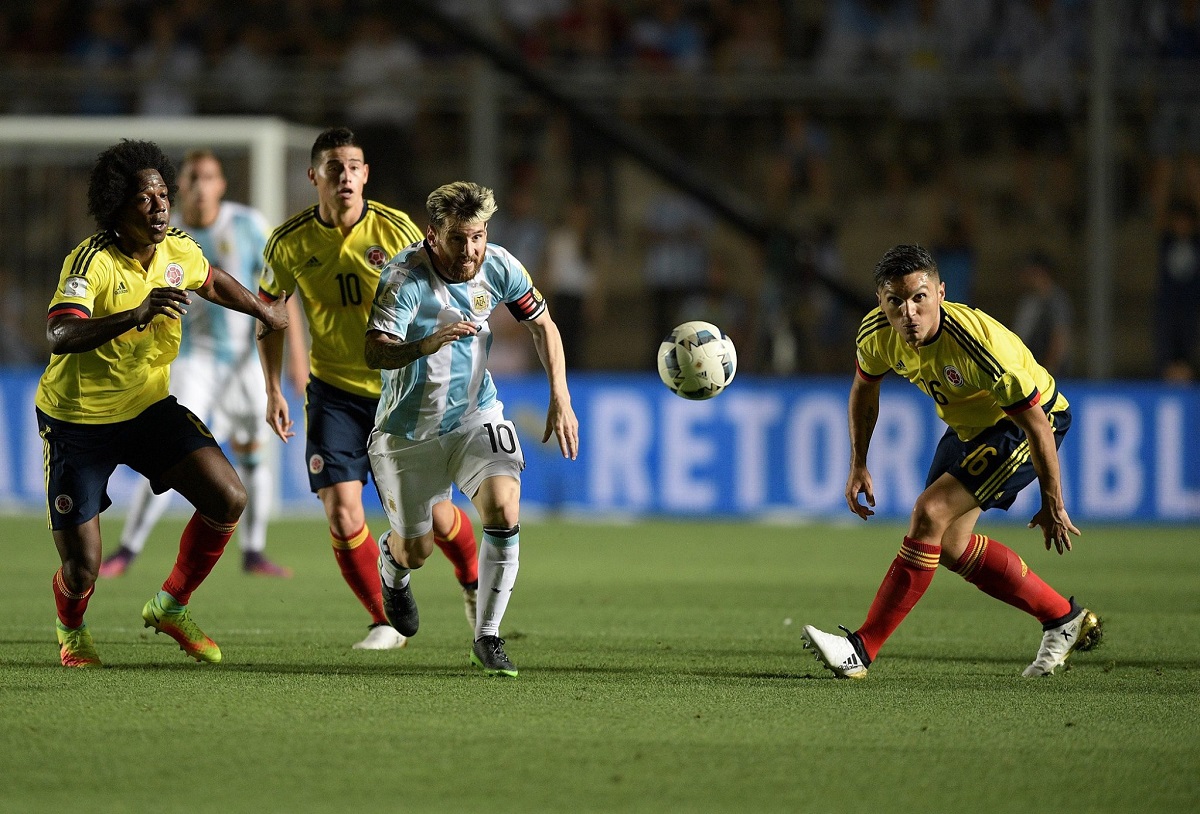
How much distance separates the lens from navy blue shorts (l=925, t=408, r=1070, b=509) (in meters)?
6.49

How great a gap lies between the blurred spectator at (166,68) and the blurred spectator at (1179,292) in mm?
9659

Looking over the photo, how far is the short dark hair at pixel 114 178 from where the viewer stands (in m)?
6.29

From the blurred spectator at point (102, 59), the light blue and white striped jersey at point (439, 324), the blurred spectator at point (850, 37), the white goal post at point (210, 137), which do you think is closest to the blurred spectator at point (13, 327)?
the white goal post at point (210, 137)

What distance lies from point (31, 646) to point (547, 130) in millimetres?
11280

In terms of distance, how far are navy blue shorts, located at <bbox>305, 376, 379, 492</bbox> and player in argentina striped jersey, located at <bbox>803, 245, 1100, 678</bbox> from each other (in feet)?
7.06

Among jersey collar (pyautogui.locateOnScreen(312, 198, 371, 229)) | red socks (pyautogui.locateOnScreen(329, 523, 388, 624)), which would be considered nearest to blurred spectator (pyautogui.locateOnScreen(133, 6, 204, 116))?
jersey collar (pyautogui.locateOnScreen(312, 198, 371, 229))

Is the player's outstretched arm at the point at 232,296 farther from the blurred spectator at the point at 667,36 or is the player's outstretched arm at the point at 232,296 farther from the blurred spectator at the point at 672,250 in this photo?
the blurred spectator at the point at 667,36

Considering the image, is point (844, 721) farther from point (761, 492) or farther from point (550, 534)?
point (761, 492)

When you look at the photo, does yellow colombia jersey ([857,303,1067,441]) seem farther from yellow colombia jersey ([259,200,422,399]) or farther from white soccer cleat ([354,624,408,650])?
white soccer cleat ([354,624,408,650])

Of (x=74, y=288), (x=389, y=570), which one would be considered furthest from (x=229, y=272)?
(x=74, y=288)

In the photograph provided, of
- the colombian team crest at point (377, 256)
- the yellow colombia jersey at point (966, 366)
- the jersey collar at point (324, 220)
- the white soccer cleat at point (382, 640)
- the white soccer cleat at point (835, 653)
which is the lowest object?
the white soccer cleat at point (382, 640)

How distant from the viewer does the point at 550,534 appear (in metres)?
12.8

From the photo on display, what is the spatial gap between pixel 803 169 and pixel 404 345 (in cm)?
1163

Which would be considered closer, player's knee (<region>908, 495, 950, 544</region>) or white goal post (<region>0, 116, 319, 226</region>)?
player's knee (<region>908, 495, 950, 544</region>)
